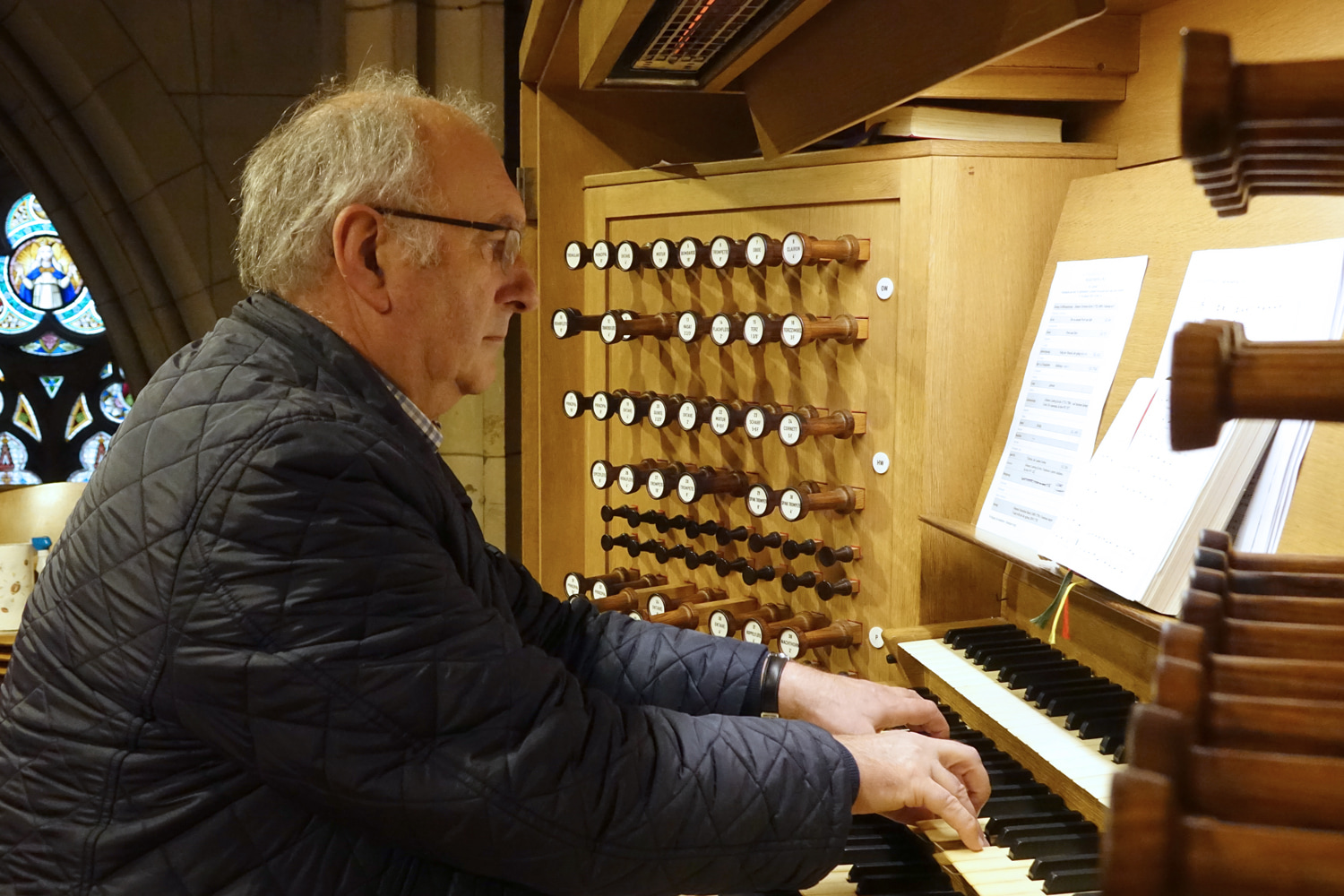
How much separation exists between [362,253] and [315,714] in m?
0.58

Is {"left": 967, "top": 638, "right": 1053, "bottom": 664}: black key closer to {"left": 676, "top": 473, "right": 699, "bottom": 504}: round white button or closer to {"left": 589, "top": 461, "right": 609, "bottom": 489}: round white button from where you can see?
{"left": 676, "top": 473, "right": 699, "bottom": 504}: round white button

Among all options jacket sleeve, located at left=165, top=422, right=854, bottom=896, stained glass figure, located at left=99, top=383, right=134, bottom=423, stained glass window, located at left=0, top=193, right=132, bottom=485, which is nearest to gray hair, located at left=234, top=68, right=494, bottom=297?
jacket sleeve, located at left=165, top=422, right=854, bottom=896

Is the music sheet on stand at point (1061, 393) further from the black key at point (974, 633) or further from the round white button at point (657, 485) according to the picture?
the round white button at point (657, 485)

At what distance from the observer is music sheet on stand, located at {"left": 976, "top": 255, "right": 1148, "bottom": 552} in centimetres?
176

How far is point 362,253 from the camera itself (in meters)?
1.37

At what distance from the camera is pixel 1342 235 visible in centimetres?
138

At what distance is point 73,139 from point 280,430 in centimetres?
407

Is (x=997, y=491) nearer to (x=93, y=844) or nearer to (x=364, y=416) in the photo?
(x=364, y=416)

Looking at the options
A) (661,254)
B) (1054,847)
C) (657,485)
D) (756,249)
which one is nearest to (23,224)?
(661,254)

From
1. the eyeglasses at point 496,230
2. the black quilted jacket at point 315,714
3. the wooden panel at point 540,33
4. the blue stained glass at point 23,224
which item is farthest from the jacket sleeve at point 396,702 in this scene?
the blue stained glass at point 23,224

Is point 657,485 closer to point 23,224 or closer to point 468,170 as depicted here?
point 468,170

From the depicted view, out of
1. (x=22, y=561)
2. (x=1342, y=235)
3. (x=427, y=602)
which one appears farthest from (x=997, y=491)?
(x=22, y=561)

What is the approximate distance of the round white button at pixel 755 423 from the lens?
2213 millimetres

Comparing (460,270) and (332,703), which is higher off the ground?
(460,270)
